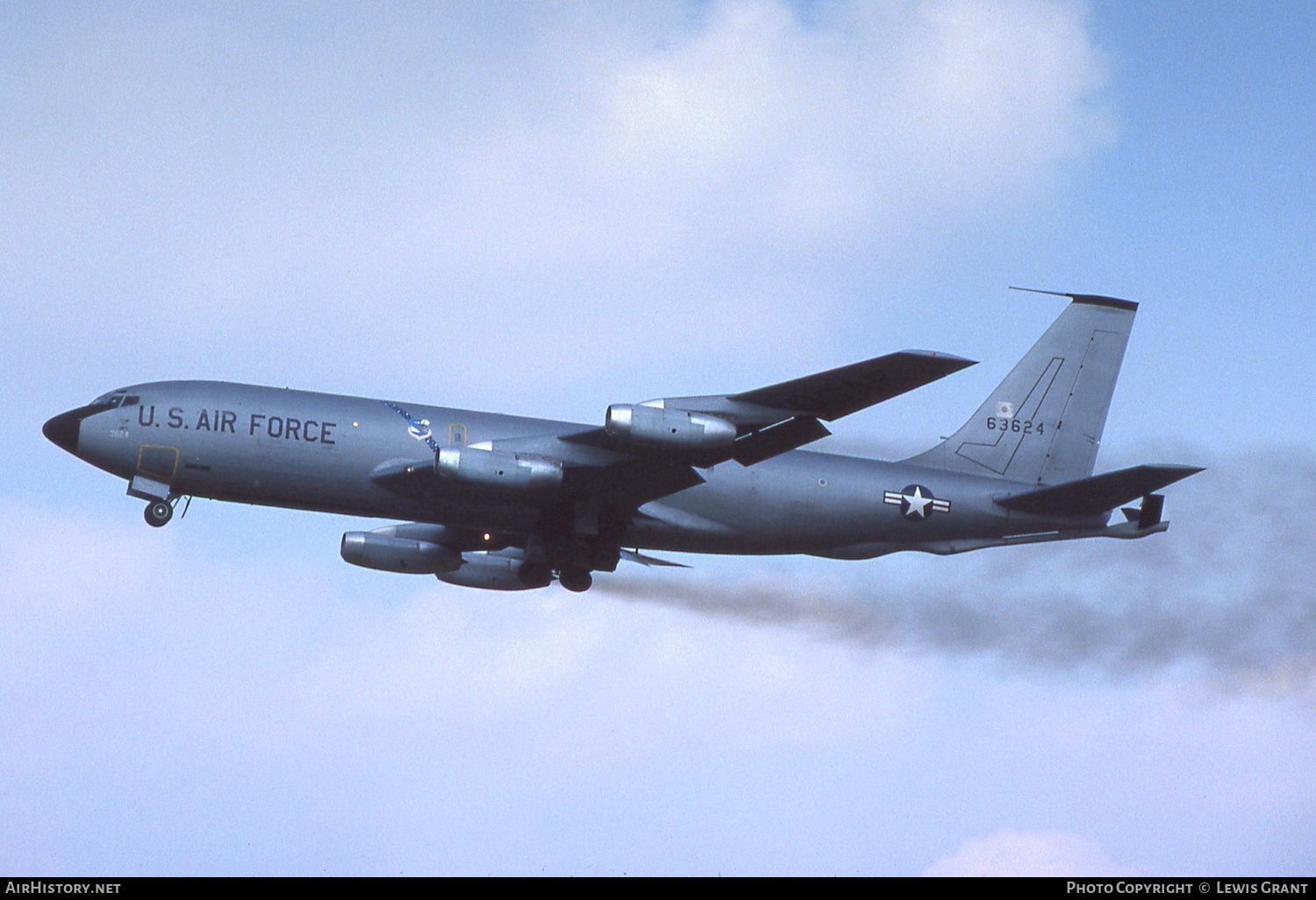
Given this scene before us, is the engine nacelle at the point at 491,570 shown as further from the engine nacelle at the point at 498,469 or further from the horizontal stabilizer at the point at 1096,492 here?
the horizontal stabilizer at the point at 1096,492

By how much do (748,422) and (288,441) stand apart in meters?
11.5

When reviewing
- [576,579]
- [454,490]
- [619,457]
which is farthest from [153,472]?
[619,457]

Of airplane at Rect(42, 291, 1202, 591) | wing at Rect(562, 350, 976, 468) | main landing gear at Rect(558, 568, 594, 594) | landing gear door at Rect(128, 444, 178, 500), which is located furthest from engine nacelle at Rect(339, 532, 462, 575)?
wing at Rect(562, 350, 976, 468)

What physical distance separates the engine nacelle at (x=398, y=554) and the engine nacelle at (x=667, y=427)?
447 inches

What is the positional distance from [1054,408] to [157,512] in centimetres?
2576

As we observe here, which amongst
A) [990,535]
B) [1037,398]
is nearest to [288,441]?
[990,535]

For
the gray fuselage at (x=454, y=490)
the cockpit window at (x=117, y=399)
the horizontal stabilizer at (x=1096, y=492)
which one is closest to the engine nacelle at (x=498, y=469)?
the gray fuselage at (x=454, y=490)

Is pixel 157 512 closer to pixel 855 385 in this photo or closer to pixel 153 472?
pixel 153 472

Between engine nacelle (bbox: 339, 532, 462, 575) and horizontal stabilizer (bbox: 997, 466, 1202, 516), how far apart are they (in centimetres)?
1620

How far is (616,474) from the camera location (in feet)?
121

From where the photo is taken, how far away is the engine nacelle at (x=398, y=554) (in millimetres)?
43531

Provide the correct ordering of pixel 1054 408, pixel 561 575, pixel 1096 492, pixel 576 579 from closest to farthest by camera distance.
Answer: pixel 1096 492
pixel 576 579
pixel 561 575
pixel 1054 408
